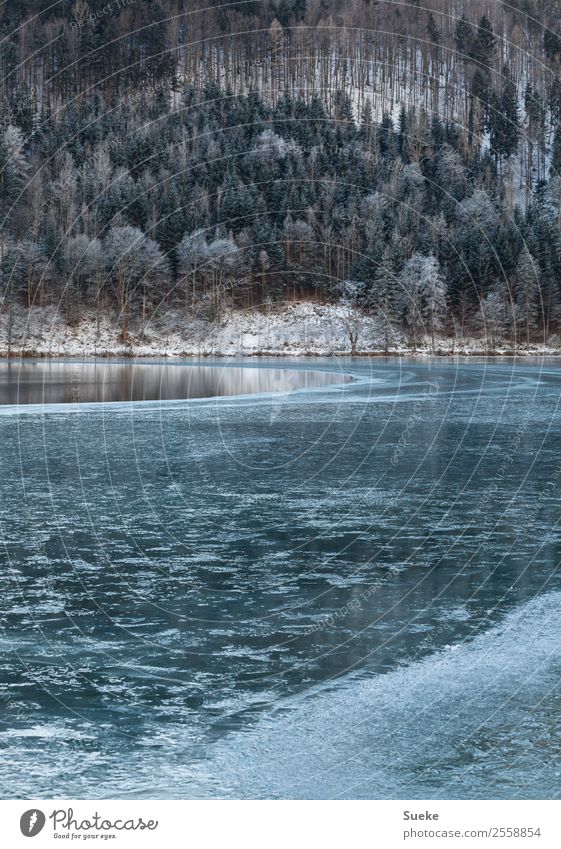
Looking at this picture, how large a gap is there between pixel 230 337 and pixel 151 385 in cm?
7635

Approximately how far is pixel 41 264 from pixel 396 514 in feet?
414

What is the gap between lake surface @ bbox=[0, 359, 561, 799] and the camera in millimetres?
7102

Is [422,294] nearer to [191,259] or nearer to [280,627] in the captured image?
[191,259]

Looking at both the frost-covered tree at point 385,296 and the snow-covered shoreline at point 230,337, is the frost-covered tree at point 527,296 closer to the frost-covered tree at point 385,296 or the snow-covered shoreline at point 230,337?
the snow-covered shoreline at point 230,337

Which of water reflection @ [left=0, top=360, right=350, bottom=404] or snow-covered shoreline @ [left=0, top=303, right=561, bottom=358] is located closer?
water reflection @ [left=0, top=360, right=350, bottom=404]

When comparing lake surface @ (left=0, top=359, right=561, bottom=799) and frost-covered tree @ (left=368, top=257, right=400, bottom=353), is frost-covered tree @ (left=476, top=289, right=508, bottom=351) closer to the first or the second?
frost-covered tree @ (left=368, top=257, right=400, bottom=353)

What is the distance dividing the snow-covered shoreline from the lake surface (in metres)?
91.0

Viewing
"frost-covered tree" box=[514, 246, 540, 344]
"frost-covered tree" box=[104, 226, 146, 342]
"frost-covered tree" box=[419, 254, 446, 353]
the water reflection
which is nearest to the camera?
the water reflection

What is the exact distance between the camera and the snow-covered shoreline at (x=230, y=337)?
116312mm

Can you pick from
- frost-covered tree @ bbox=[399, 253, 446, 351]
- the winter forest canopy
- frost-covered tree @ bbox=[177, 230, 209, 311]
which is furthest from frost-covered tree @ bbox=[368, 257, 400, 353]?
frost-covered tree @ bbox=[177, 230, 209, 311]

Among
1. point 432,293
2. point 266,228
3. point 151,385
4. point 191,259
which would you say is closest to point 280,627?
point 151,385

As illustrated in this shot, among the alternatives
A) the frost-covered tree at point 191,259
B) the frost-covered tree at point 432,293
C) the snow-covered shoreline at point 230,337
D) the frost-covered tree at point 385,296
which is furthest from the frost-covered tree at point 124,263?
the frost-covered tree at point 432,293

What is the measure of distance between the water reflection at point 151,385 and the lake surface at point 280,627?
60.1ft

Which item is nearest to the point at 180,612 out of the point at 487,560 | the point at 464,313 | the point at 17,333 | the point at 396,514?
the point at 487,560
